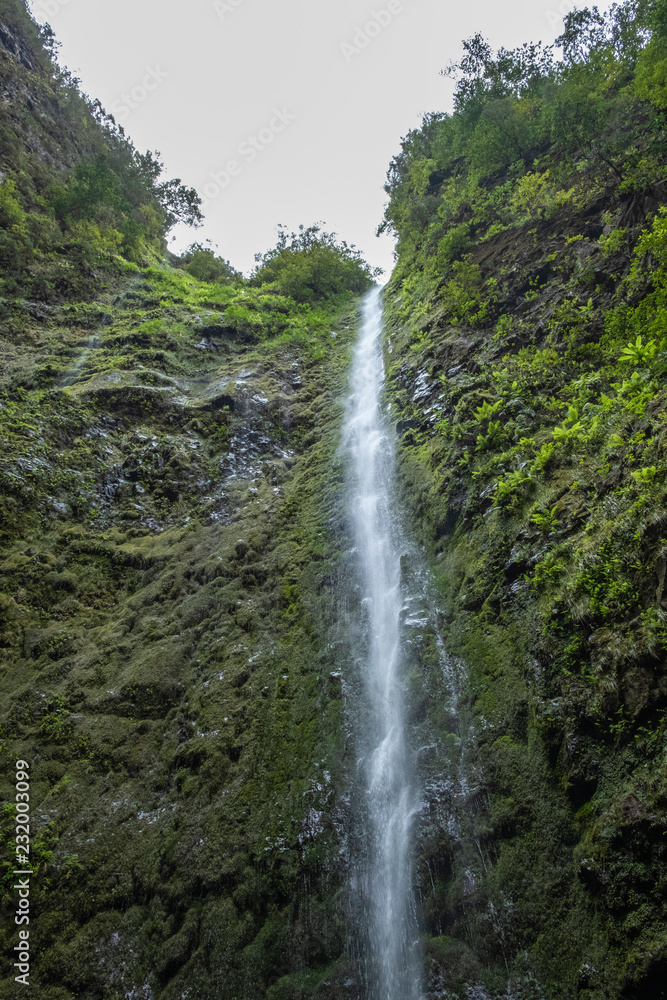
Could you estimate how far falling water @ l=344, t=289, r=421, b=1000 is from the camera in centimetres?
418

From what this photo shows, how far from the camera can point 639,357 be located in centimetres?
601

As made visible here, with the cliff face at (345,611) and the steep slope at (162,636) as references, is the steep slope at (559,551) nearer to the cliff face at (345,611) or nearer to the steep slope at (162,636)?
the cliff face at (345,611)

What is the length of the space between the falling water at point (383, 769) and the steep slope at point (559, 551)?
0.99 feet

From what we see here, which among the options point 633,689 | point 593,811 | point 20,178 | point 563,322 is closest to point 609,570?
point 633,689

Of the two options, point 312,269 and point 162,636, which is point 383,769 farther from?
point 312,269

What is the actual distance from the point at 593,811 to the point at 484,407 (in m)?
5.97

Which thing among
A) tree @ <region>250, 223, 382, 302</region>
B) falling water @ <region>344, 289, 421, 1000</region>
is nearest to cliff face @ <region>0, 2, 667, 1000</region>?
falling water @ <region>344, 289, 421, 1000</region>

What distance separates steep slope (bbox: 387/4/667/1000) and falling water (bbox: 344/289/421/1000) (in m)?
0.30

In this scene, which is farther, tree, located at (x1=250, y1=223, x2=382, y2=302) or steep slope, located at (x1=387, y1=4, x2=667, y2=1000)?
tree, located at (x1=250, y1=223, x2=382, y2=302)

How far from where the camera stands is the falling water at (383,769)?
4184 mm

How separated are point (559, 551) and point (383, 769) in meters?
3.23

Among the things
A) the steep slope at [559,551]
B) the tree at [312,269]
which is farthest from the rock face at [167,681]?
the tree at [312,269]

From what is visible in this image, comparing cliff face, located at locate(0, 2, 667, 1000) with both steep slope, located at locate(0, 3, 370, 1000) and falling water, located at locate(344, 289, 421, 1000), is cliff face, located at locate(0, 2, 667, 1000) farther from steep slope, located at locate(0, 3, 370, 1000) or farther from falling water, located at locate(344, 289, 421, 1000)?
falling water, located at locate(344, 289, 421, 1000)

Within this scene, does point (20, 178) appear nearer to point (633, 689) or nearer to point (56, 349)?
point (56, 349)
